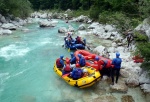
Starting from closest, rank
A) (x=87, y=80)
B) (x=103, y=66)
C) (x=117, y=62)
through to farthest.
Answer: (x=87, y=80), (x=117, y=62), (x=103, y=66)

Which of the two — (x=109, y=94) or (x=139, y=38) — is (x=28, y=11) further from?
(x=109, y=94)

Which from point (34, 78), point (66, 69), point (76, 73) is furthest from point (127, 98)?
point (34, 78)

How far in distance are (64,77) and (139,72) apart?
13.0ft

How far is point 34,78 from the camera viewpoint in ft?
39.5

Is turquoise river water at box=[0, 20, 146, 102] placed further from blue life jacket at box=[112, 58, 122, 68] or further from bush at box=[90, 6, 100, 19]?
bush at box=[90, 6, 100, 19]

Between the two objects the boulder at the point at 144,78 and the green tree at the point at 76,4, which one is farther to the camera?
the green tree at the point at 76,4

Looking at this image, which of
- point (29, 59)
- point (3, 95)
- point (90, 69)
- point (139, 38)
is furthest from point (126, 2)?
point (3, 95)

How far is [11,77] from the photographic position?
39.8 feet

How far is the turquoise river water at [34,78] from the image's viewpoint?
9867mm

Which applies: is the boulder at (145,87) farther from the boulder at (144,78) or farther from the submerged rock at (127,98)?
the submerged rock at (127,98)

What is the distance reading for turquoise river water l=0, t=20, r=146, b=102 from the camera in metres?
9.87

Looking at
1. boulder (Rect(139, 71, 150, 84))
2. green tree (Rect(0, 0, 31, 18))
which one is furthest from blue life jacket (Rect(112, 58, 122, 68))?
green tree (Rect(0, 0, 31, 18))

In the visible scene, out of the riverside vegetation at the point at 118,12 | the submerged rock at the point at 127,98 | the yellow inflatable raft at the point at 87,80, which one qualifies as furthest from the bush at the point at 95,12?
the submerged rock at the point at 127,98

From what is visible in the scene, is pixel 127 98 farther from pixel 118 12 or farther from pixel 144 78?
pixel 118 12
